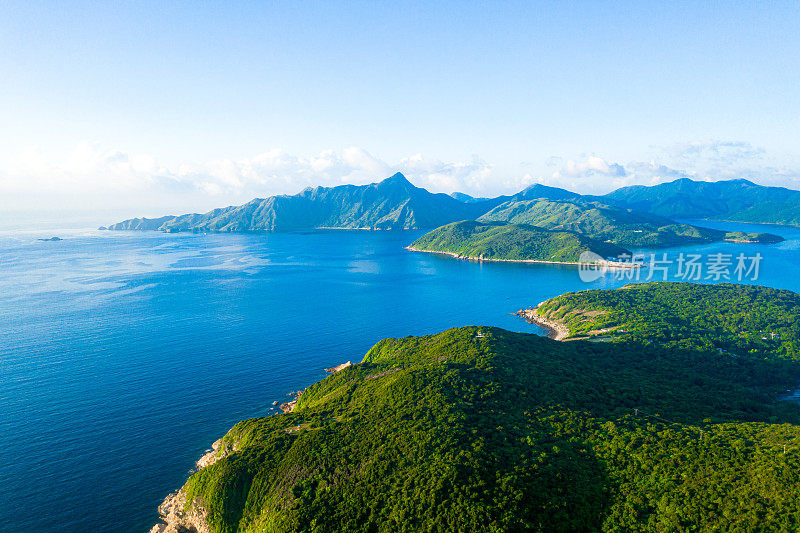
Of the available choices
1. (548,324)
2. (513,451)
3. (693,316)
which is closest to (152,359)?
(513,451)

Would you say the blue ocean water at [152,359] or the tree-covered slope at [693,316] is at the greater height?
the tree-covered slope at [693,316]

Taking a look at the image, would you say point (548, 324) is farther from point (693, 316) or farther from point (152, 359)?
point (152, 359)

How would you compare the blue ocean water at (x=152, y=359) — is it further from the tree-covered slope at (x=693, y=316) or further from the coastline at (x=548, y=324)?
the tree-covered slope at (x=693, y=316)

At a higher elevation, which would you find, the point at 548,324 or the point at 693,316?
the point at 693,316

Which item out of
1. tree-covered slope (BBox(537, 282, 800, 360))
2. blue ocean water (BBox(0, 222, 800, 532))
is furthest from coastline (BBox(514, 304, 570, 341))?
blue ocean water (BBox(0, 222, 800, 532))

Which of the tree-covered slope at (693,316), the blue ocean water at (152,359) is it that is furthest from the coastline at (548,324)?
the blue ocean water at (152,359)

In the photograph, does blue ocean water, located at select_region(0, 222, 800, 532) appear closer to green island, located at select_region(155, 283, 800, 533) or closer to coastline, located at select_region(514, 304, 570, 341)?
coastline, located at select_region(514, 304, 570, 341)
